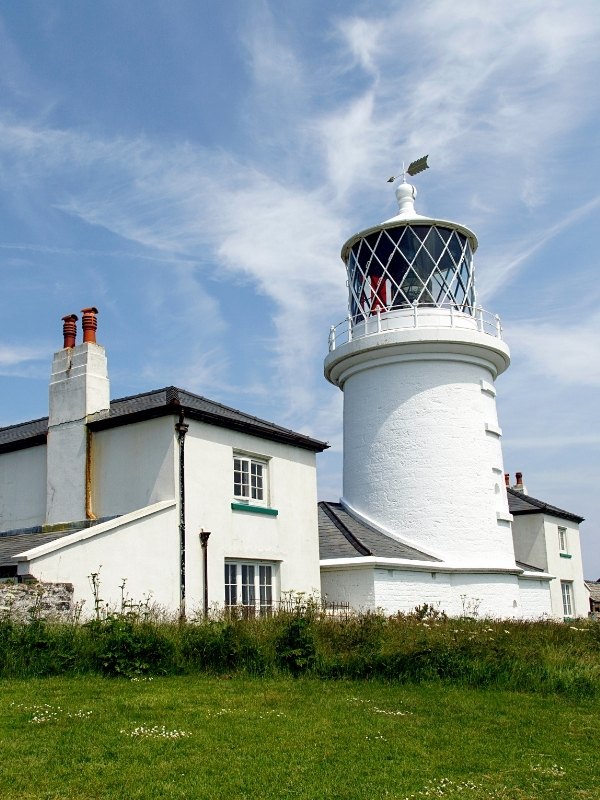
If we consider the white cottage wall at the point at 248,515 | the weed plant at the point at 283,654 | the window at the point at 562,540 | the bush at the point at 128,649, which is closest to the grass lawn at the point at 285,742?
the bush at the point at 128,649

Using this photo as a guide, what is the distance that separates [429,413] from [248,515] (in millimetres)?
7016

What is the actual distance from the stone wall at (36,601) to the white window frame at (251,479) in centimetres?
483

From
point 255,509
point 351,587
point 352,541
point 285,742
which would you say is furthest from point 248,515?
point 285,742

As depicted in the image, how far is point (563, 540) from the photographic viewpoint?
1261 inches

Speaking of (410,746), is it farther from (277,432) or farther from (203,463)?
(277,432)

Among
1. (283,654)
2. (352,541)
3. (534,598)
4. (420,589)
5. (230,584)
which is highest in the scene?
(352,541)

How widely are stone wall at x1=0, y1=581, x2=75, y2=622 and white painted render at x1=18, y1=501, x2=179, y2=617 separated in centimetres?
31

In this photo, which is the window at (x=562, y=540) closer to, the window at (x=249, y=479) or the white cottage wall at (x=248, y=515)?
the white cottage wall at (x=248, y=515)

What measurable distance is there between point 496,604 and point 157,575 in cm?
1055

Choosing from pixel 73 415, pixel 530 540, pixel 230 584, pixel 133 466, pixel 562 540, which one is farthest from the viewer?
pixel 562 540

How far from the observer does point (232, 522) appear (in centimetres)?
1705

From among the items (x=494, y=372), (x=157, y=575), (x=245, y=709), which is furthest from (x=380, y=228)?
(x=245, y=709)

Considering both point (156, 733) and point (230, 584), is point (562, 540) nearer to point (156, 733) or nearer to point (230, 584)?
point (230, 584)

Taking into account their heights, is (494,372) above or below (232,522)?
above
